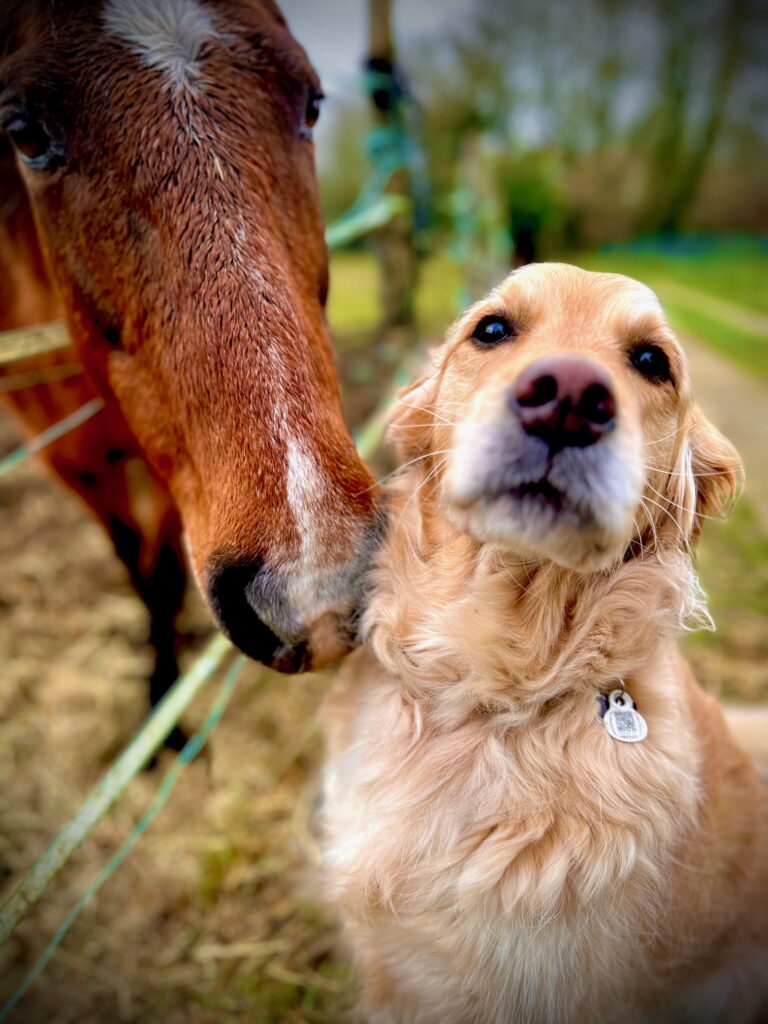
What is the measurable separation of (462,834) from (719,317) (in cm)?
1059

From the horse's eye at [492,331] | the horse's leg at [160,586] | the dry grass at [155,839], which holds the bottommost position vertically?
the dry grass at [155,839]

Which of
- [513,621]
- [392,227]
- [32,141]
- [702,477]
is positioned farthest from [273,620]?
[392,227]

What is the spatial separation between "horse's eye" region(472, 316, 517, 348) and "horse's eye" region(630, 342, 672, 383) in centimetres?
26

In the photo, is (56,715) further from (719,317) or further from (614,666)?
(719,317)

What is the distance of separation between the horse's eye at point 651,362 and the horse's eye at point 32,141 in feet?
4.54

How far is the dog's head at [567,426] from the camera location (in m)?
1.04

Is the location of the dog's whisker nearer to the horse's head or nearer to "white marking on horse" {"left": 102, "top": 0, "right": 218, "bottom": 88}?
the horse's head

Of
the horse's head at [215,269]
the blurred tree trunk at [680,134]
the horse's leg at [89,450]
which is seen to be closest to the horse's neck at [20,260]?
the horse's leg at [89,450]

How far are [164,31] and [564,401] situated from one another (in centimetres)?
128

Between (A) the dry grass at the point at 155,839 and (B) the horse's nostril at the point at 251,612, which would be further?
(A) the dry grass at the point at 155,839

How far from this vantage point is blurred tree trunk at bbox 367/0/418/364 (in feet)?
14.6

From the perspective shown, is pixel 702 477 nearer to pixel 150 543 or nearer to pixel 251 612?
pixel 251 612

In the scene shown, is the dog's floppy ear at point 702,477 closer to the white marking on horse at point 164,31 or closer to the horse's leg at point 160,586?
the white marking on horse at point 164,31

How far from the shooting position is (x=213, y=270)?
1.35 meters
